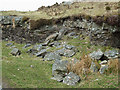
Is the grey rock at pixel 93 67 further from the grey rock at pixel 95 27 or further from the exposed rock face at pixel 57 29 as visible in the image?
the grey rock at pixel 95 27

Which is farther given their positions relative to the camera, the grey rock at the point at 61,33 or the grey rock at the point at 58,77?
the grey rock at the point at 61,33

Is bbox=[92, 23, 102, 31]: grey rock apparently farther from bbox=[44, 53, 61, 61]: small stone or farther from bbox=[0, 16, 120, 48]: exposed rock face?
bbox=[44, 53, 61, 61]: small stone

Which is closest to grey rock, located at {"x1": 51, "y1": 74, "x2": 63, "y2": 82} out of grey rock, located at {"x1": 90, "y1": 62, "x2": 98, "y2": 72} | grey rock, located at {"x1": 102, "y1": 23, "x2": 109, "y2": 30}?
grey rock, located at {"x1": 90, "y1": 62, "x2": 98, "y2": 72}

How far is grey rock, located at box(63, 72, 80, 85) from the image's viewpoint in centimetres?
931

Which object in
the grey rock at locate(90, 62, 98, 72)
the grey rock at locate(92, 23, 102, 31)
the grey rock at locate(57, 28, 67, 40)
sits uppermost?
the grey rock at locate(92, 23, 102, 31)

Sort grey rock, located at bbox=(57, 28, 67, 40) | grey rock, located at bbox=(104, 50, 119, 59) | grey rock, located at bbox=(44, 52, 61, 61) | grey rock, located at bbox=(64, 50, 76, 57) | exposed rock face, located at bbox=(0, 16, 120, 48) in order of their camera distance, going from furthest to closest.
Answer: grey rock, located at bbox=(57, 28, 67, 40) < exposed rock face, located at bbox=(0, 16, 120, 48) < grey rock, located at bbox=(64, 50, 76, 57) < grey rock, located at bbox=(44, 52, 61, 61) < grey rock, located at bbox=(104, 50, 119, 59)

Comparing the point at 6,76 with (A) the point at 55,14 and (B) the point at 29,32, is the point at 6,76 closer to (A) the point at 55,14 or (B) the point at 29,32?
(B) the point at 29,32

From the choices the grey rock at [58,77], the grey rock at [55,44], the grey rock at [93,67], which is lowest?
the grey rock at [58,77]

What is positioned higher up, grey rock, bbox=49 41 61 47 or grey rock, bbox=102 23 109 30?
grey rock, bbox=102 23 109 30

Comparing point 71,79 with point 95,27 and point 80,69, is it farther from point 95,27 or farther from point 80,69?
point 95,27

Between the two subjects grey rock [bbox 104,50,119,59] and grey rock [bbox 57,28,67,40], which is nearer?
grey rock [bbox 104,50,119,59]

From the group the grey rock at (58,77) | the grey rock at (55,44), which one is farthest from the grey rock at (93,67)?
the grey rock at (55,44)

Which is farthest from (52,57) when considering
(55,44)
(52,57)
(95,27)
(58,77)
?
(95,27)

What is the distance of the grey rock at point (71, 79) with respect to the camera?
9.31m
